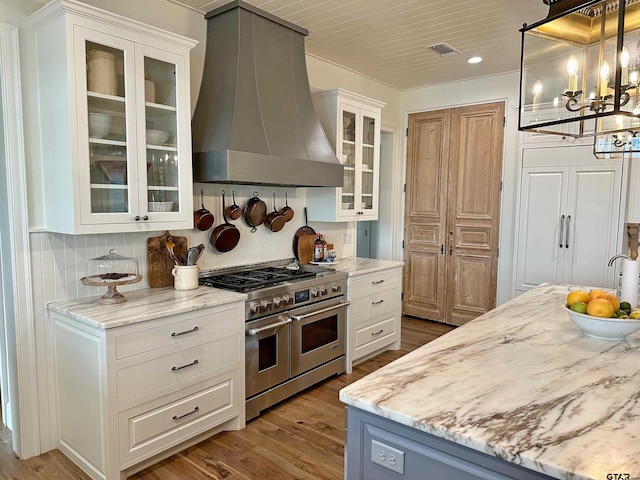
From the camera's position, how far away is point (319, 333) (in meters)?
3.29

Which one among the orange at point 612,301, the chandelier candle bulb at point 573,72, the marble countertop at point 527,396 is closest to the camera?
the marble countertop at point 527,396

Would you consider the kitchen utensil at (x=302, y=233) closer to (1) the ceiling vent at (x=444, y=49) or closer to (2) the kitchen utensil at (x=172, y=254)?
(2) the kitchen utensil at (x=172, y=254)

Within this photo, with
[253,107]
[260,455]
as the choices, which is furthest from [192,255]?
[260,455]

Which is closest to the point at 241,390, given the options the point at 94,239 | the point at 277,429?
the point at 277,429

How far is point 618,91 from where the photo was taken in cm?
128

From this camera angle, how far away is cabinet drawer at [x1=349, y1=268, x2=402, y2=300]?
3580 mm

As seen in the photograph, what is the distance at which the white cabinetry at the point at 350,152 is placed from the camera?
12.3 ft

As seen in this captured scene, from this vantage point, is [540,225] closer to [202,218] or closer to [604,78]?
[604,78]

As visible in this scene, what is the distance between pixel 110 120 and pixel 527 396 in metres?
2.30

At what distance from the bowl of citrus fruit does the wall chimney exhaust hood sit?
190 cm

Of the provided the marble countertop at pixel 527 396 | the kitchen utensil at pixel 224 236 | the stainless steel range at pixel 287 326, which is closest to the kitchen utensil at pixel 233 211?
the kitchen utensil at pixel 224 236

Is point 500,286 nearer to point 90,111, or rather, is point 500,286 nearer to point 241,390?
point 241,390

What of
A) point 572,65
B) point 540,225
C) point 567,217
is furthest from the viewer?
point 540,225

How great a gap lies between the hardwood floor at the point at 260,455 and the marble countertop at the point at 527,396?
1161 mm
